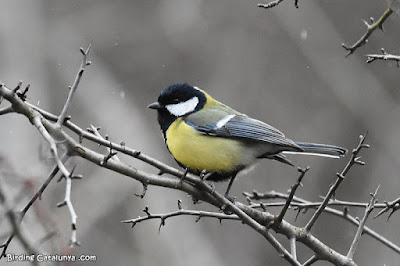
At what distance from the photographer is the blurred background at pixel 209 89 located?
8.72 m

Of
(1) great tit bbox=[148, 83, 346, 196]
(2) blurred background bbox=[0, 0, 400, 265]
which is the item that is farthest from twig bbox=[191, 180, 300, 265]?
(2) blurred background bbox=[0, 0, 400, 265]

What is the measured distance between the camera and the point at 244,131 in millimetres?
4555

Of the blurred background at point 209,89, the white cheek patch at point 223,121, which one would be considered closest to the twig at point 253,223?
the white cheek patch at point 223,121

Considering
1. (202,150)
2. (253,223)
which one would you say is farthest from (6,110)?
(202,150)

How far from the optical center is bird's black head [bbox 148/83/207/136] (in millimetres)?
4660

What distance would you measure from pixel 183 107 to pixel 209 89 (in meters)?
5.16

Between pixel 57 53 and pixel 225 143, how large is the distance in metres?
6.29

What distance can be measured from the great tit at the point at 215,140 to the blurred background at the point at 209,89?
10.9 feet

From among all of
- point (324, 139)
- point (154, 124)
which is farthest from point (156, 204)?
point (324, 139)

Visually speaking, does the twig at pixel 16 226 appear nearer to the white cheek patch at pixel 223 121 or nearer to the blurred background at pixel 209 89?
the white cheek patch at pixel 223 121

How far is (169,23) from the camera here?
33.0 feet

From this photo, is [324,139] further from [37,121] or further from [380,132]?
[37,121]

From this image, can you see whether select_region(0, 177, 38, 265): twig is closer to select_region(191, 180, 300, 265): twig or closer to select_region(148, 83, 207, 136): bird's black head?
select_region(191, 180, 300, 265): twig

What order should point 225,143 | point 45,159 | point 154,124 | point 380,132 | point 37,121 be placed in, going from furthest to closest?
point 154,124
point 380,132
point 225,143
point 37,121
point 45,159
